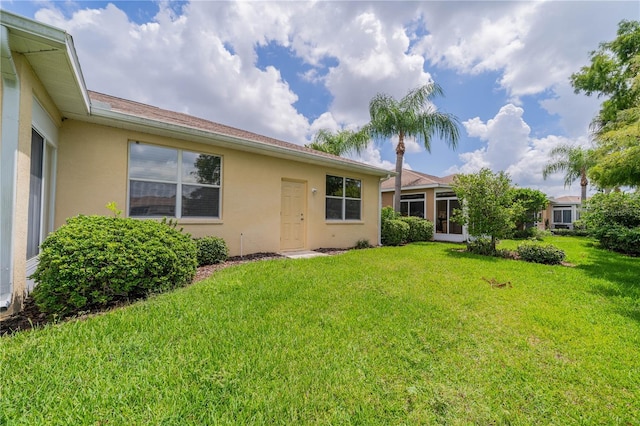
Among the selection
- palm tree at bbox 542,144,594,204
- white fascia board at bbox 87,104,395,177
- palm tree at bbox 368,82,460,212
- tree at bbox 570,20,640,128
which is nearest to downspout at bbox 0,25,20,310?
white fascia board at bbox 87,104,395,177

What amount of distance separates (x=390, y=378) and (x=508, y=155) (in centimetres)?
2011

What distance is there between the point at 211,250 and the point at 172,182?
1999 millimetres

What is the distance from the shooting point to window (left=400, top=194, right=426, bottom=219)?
15.6m

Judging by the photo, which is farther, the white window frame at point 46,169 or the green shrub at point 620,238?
the green shrub at point 620,238

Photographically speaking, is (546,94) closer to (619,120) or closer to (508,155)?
(619,120)

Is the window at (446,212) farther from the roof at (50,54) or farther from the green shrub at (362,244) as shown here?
the roof at (50,54)

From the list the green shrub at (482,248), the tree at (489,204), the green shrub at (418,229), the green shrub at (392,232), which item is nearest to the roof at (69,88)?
the green shrub at (392,232)

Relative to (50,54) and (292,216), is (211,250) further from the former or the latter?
(50,54)

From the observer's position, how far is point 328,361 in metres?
2.56

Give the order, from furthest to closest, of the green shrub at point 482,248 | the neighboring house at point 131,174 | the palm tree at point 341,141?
the palm tree at point 341,141 < the green shrub at point 482,248 < the neighboring house at point 131,174

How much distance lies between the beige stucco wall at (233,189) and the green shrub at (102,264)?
1.74 metres

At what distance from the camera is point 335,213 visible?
10.2 metres

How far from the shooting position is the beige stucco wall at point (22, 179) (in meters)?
3.16

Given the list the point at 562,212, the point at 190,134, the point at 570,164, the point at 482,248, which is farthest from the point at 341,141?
the point at 562,212
